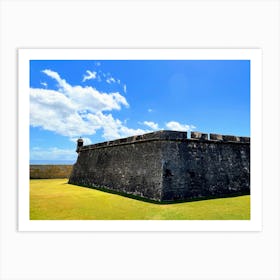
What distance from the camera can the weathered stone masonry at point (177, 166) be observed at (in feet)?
22.2

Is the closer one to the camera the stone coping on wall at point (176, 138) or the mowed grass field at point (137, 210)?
the mowed grass field at point (137, 210)

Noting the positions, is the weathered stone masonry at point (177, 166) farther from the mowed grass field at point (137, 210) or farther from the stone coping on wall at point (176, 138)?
the mowed grass field at point (137, 210)

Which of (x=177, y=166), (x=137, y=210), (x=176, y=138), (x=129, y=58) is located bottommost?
(x=137, y=210)

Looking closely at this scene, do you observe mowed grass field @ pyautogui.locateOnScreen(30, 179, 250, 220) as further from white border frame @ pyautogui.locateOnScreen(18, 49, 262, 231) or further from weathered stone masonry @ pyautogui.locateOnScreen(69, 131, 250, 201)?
weathered stone masonry @ pyautogui.locateOnScreen(69, 131, 250, 201)

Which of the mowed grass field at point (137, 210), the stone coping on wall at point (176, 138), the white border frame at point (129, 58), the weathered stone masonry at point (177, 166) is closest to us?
the white border frame at point (129, 58)

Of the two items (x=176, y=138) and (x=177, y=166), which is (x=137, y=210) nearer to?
(x=177, y=166)

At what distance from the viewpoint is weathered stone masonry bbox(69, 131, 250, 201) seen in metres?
6.77

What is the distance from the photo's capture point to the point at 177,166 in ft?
22.7

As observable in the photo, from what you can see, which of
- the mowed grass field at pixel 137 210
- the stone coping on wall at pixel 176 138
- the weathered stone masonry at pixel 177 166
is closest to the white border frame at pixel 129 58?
the mowed grass field at pixel 137 210

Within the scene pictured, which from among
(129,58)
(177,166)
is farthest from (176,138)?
(129,58)

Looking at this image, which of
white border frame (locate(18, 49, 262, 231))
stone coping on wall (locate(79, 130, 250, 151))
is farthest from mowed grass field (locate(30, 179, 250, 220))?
stone coping on wall (locate(79, 130, 250, 151))

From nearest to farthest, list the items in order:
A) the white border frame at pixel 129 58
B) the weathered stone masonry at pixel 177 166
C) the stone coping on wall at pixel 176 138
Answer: the white border frame at pixel 129 58
the weathered stone masonry at pixel 177 166
the stone coping on wall at pixel 176 138
